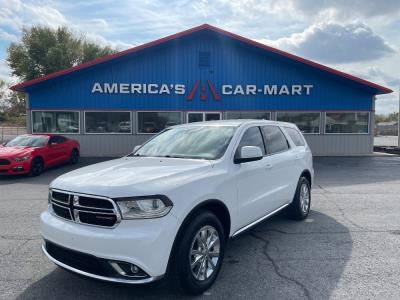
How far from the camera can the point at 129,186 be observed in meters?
3.02

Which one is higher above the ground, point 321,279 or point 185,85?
point 185,85

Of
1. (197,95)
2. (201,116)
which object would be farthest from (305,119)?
(197,95)

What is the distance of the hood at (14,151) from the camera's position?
1099 cm

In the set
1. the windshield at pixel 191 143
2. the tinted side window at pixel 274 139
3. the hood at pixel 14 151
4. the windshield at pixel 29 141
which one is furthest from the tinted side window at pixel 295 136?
the windshield at pixel 29 141

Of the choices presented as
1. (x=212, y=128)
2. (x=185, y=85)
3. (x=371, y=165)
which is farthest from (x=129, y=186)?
(x=185, y=85)

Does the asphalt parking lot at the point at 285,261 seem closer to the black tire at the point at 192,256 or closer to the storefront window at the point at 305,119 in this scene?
the black tire at the point at 192,256

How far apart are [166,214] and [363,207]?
553 cm

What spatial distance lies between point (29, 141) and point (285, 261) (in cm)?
1132

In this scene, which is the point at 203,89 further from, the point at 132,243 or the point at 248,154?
the point at 132,243

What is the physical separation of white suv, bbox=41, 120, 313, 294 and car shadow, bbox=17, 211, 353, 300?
245mm

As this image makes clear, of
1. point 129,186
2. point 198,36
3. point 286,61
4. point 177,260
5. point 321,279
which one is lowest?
point 321,279

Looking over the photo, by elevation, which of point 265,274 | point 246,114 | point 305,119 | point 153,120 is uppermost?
point 246,114

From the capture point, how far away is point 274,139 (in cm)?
526

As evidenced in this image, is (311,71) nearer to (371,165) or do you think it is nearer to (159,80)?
(371,165)
